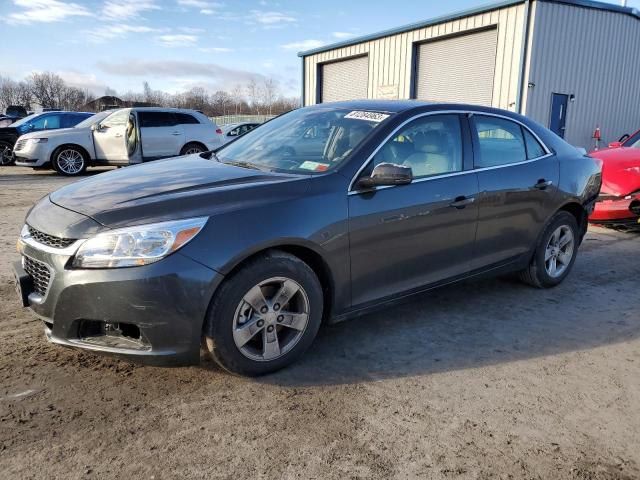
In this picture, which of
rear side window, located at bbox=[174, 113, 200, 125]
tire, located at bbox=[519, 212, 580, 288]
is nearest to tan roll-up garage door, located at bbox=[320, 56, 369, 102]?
rear side window, located at bbox=[174, 113, 200, 125]

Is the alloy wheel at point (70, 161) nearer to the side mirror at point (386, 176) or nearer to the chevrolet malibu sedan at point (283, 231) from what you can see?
the chevrolet malibu sedan at point (283, 231)

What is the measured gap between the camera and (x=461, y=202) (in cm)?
367

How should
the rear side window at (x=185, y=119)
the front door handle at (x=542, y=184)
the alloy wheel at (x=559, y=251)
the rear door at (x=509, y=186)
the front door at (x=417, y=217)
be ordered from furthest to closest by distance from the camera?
the rear side window at (x=185, y=119)
the alloy wheel at (x=559, y=251)
the front door handle at (x=542, y=184)
the rear door at (x=509, y=186)
the front door at (x=417, y=217)

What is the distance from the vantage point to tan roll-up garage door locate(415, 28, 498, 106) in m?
15.6

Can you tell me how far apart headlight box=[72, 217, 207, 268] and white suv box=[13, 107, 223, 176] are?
10.1 metres

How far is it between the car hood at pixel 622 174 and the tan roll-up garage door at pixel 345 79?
1333 centimetres

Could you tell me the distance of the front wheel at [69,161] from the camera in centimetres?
1233

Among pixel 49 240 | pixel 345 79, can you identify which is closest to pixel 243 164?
pixel 49 240

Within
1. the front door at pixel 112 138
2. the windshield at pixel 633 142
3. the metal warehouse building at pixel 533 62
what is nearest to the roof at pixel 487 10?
the metal warehouse building at pixel 533 62

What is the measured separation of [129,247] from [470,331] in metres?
2.44

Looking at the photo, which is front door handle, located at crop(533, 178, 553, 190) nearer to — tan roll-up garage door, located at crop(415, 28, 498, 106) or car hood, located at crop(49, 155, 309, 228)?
car hood, located at crop(49, 155, 309, 228)

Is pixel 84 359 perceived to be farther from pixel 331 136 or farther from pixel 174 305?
pixel 331 136

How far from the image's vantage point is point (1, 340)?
131 inches

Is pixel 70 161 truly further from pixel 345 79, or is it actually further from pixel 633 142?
pixel 345 79
